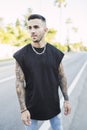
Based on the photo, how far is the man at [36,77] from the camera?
4535mm

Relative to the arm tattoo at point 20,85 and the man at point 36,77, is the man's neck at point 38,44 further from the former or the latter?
the arm tattoo at point 20,85

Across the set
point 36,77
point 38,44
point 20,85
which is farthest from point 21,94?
point 38,44

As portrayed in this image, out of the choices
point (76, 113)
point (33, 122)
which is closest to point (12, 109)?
point (76, 113)

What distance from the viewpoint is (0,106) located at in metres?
11.3

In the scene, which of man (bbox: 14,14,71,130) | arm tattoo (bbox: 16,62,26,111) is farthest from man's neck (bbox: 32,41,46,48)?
arm tattoo (bbox: 16,62,26,111)

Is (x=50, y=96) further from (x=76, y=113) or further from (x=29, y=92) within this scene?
(x=76, y=113)

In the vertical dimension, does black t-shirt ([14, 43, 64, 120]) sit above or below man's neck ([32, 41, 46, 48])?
below

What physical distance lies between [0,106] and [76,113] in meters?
2.16

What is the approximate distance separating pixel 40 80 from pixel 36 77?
6 centimetres

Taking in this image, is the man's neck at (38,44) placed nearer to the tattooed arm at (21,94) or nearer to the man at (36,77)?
the man at (36,77)

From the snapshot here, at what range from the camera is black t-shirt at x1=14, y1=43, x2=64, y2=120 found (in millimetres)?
4555

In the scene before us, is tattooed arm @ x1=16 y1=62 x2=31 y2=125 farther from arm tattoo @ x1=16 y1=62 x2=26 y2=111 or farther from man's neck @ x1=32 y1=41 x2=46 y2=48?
man's neck @ x1=32 y1=41 x2=46 y2=48

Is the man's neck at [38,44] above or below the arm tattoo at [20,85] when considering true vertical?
above

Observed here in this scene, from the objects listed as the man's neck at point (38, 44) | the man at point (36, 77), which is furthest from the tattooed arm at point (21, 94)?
the man's neck at point (38, 44)
